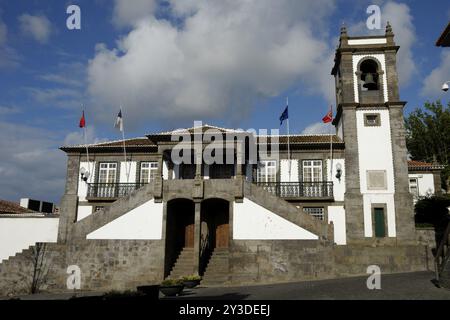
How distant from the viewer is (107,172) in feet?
91.1

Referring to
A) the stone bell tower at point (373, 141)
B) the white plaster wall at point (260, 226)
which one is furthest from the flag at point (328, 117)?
the white plaster wall at point (260, 226)

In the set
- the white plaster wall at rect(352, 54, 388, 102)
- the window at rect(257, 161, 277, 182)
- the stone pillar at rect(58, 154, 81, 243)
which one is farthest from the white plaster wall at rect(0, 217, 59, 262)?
the white plaster wall at rect(352, 54, 388, 102)

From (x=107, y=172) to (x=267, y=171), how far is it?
10.5 metres

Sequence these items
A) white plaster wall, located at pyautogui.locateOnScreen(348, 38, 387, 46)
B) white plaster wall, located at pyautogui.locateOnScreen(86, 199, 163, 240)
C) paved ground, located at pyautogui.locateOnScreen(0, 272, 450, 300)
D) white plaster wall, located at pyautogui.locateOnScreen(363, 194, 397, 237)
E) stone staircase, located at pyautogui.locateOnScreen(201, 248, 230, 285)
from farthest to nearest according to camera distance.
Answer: white plaster wall, located at pyautogui.locateOnScreen(348, 38, 387, 46) → white plaster wall, located at pyautogui.locateOnScreen(363, 194, 397, 237) → white plaster wall, located at pyautogui.locateOnScreen(86, 199, 163, 240) → stone staircase, located at pyautogui.locateOnScreen(201, 248, 230, 285) → paved ground, located at pyautogui.locateOnScreen(0, 272, 450, 300)

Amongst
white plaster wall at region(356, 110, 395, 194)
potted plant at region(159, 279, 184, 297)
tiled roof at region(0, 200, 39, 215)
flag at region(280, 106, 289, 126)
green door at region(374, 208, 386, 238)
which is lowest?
potted plant at region(159, 279, 184, 297)

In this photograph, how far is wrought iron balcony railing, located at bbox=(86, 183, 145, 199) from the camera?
2691 cm

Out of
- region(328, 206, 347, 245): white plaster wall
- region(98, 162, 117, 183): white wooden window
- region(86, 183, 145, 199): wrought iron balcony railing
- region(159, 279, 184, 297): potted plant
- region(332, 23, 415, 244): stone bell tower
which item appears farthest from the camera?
region(98, 162, 117, 183): white wooden window

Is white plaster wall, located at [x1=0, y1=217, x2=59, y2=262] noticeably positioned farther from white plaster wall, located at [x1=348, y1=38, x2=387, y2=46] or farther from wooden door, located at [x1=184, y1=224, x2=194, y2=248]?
white plaster wall, located at [x1=348, y1=38, x2=387, y2=46]

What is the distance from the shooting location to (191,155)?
2631 centimetres

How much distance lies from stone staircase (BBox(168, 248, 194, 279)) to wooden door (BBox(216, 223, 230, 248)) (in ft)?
5.39

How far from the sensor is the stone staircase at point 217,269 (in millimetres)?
20375
